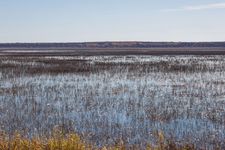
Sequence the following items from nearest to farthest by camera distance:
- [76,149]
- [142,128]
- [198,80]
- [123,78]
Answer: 1. [76,149]
2. [142,128]
3. [198,80]
4. [123,78]

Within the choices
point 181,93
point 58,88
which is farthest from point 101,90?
point 181,93

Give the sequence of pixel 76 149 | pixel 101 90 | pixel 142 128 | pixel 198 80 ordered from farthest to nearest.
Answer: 1. pixel 198 80
2. pixel 101 90
3. pixel 142 128
4. pixel 76 149

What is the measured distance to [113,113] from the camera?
1508 centimetres

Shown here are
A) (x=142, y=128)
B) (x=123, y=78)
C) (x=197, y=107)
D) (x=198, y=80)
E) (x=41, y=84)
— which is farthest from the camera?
(x=123, y=78)

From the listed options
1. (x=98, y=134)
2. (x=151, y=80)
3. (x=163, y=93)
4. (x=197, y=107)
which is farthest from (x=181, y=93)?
(x=98, y=134)

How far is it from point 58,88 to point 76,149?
13456 mm

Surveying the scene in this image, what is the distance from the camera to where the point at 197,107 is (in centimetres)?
1614

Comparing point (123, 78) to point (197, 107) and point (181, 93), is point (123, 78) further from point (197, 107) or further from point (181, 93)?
point (197, 107)

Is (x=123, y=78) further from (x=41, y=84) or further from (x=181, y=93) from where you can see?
(x=181, y=93)

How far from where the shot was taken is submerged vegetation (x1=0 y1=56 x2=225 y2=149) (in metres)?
10.6

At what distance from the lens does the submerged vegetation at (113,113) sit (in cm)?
1062

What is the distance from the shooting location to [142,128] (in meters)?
12.7

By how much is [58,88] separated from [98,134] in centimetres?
1014

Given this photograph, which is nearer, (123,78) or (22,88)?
(22,88)
